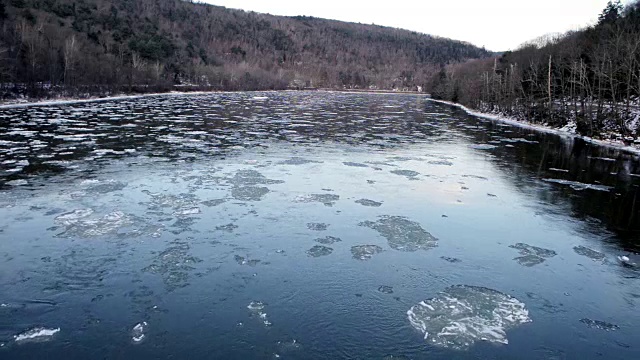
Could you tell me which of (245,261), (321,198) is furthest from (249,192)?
(245,261)

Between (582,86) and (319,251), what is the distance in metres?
35.4

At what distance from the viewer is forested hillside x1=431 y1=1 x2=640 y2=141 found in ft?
109

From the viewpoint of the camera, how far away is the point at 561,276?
8.37m

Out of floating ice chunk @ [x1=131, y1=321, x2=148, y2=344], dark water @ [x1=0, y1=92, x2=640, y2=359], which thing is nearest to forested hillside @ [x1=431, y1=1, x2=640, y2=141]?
dark water @ [x1=0, y1=92, x2=640, y2=359]

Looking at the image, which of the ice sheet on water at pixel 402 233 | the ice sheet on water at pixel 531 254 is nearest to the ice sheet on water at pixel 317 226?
the ice sheet on water at pixel 402 233

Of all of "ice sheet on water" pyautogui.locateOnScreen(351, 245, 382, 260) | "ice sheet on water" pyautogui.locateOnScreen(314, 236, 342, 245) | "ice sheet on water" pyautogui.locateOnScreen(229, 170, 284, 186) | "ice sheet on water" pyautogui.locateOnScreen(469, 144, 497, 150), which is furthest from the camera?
"ice sheet on water" pyautogui.locateOnScreen(469, 144, 497, 150)

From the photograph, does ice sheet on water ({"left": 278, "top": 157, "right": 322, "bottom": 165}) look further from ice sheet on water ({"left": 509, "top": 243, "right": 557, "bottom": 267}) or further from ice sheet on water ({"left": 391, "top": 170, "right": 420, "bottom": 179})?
ice sheet on water ({"left": 509, "top": 243, "right": 557, "bottom": 267})

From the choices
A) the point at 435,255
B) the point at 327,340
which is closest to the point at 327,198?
the point at 435,255

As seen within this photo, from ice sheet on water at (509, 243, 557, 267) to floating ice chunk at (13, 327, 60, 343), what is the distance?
8336 millimetres

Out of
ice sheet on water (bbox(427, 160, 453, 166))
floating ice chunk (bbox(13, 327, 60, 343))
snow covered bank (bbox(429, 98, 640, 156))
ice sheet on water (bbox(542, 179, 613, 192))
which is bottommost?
floating ice chunk (bbox(13, 327, 60, 343))

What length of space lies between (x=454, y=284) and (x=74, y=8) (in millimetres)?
109367

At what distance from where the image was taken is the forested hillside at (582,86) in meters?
33.2

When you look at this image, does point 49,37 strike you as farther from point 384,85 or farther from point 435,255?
point 384,85

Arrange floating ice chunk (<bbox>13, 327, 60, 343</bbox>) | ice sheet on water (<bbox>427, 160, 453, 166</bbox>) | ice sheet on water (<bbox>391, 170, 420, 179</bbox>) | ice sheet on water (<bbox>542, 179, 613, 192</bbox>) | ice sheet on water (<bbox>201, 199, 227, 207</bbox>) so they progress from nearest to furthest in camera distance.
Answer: floating ice chunk (<bbox>13, 327, 60, 343</bbox>)
ice sheet on water (<bbox>201, 199, 227, 207</bbox>)
ice sheet on water (<bbox>542, 179, 613, 192</bbox>)
ice sheet on water (<bbox>391, 170, 420, 179</bbox>)
ice sheet on water (<bbox>427, 160, 453, 166</bbox>)
